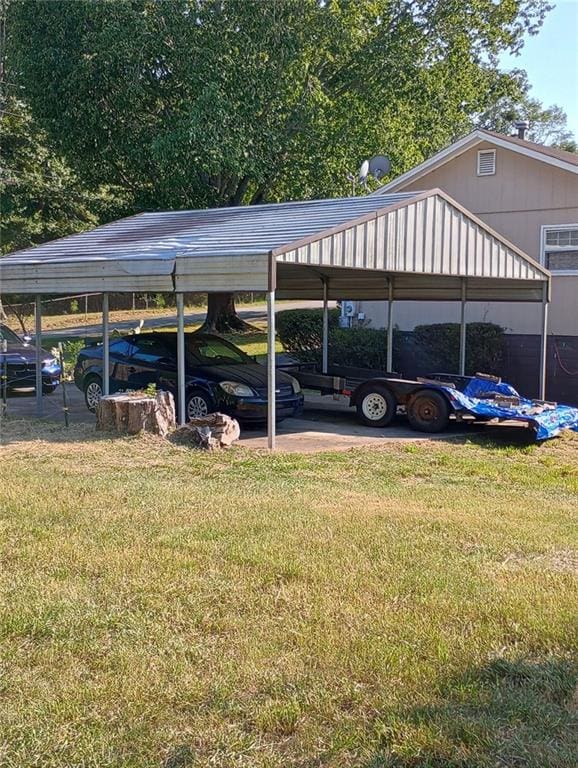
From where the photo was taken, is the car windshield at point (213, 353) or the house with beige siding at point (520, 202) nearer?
the car windshield at point (213, 353)

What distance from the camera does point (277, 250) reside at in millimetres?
9922

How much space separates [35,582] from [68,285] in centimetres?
854

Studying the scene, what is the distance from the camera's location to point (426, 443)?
444 inches

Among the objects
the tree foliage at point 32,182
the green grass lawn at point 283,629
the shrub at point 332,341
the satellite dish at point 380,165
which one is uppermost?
the tree foliage at point 32,182

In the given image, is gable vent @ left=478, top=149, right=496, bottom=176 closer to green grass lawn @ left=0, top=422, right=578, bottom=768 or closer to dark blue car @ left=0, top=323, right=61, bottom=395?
dark blue car @ left=0, top=323, right=61, bottom=395

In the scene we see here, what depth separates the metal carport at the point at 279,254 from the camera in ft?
34.3

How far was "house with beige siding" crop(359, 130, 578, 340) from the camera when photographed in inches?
643

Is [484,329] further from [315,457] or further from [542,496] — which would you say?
[542,496]

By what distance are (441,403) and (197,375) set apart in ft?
12.5

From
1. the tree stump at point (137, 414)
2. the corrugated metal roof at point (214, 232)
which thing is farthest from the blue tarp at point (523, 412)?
the tree stump at point (137, 414)

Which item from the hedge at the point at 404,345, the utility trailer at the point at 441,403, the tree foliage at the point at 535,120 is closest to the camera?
the utility trailer at the point at 441,403

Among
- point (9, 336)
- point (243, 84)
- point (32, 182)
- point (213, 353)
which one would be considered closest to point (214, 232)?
point (213, 353)

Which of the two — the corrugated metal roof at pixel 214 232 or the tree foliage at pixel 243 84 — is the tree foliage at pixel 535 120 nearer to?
the tree foliage at pixel 243 84

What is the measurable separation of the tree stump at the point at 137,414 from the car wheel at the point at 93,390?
2.77 m
